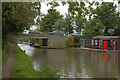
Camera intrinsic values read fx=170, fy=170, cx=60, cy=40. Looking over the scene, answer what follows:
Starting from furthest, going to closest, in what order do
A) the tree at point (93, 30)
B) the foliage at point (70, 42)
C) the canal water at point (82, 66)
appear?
the tree at point (93, 30) → the foliage at point (70, 42) → the canal water at point (82, 66)

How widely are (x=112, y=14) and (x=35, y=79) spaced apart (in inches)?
1894

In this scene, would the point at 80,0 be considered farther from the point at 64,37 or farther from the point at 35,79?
the point at 64,37

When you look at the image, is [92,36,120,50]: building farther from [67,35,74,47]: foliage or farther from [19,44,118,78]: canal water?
[19,44,118,78]: canal water

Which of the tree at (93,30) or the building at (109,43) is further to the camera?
the tree at (93,30)

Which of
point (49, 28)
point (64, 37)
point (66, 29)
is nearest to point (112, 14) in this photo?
point (66, 29)

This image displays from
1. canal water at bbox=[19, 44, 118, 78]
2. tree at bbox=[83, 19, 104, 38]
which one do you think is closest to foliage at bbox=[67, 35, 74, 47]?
tree at bbox=[83, 19, 104, 38]

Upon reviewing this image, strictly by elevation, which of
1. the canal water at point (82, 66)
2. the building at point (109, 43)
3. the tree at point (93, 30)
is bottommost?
the canal water at point (82, 66)

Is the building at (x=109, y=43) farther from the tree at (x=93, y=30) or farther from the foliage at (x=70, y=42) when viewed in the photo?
the tree at (x=93, y=30)

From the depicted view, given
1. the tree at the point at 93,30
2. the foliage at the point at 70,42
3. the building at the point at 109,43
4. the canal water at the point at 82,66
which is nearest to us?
the canal water at the point at 82,66

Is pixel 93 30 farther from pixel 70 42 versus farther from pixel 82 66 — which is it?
pixel 82 66

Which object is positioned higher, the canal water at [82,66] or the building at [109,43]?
the building at [109,43]

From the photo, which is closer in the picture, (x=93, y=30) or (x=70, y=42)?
(x=70, y=42)

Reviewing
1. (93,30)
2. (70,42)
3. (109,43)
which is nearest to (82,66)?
(109,43)

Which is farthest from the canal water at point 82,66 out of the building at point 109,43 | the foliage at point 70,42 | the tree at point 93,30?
the tree at point 93,30
